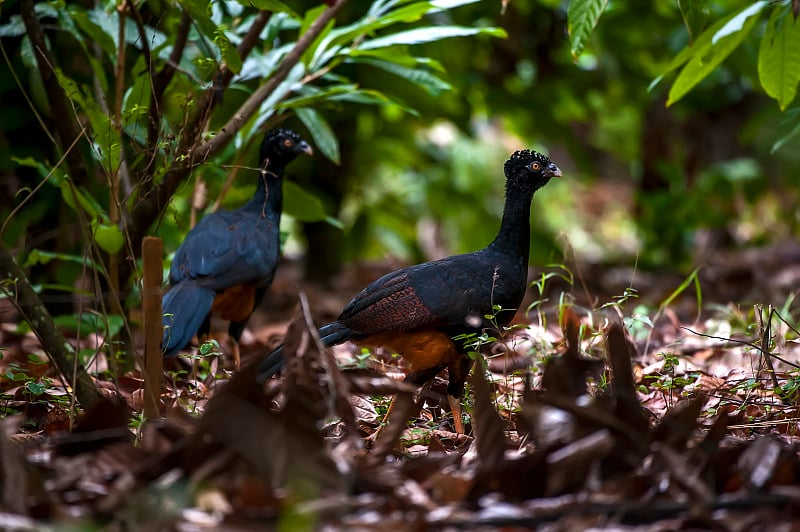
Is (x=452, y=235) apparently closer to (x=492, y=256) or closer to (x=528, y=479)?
(x=492, y=256)

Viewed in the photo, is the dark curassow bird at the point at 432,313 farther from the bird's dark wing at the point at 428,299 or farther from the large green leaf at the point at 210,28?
the large green leaf at the point at 210,28

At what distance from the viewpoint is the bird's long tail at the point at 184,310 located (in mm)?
4043

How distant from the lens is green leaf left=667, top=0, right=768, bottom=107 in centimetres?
296

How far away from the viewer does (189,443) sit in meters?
1.95

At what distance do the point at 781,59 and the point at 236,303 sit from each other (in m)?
2.89

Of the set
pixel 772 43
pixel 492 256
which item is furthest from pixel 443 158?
pixel 772 43

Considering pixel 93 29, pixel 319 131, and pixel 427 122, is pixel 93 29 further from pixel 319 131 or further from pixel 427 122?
pixel 427 122

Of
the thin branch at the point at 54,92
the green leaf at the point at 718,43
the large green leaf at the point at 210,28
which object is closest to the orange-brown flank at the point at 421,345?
the large green leaf at the point at 210,28

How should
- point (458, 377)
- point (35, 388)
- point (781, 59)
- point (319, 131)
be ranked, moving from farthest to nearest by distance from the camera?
1. point (319, 131)
2. point (458, 377)
3. point (781, 59)
4. point (35, 388)

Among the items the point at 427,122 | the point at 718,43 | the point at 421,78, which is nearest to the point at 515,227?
the point at 421,78

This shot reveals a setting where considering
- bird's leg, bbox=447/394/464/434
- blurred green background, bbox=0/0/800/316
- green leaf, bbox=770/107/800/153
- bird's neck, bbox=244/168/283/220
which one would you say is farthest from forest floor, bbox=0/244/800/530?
bird's neck, bbox=244/168/283/220

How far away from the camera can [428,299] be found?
3379mm

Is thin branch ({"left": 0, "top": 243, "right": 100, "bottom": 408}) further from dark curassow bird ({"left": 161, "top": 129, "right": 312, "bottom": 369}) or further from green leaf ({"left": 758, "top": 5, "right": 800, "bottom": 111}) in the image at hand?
green leaf ({"left": 758, "top": 5, "right": 800, "bottom": 111})

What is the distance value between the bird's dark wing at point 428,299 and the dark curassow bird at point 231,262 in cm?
95
